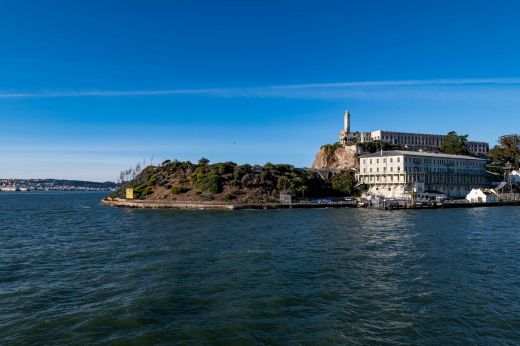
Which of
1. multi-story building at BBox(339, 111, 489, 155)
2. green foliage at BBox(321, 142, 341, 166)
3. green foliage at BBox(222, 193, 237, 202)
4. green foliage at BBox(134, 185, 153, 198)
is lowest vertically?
green foliage at BBox(222, 193, 237, 202)

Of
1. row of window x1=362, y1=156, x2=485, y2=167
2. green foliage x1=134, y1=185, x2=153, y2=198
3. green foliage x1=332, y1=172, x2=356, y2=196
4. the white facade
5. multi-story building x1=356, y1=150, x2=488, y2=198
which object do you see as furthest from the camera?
the white facade

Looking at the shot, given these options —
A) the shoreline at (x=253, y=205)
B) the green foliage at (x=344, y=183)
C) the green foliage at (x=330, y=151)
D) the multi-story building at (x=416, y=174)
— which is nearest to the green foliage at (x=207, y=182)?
the shoreline at (x=253, y=205)

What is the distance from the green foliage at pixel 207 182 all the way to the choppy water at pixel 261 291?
6117cm

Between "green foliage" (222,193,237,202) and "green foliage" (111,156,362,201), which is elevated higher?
"green foliage" (111,156,362,201)

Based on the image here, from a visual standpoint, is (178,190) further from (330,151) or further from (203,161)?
(330,151)

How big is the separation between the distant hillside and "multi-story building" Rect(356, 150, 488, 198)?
7.00 metres

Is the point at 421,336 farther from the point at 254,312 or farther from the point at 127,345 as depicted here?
the point at 127,345

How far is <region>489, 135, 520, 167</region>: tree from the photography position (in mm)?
151225

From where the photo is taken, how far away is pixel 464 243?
38781 mm

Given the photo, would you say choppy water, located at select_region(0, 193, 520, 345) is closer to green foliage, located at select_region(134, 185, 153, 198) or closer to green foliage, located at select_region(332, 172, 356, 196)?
green foliage, located at select_region(134, 185, 153, 198)

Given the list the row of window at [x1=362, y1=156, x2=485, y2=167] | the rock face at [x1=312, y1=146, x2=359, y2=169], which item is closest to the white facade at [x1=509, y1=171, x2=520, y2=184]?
the row of window at [x1=362, y1=156, x2=485, y2=167]

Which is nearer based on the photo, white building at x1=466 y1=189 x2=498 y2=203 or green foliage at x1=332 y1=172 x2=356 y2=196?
white building at x1=466 y1=189 x2=498 y2=203

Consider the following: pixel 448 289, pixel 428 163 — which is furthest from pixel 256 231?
pixel 428 163

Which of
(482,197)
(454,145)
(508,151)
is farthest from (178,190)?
(508,151)
